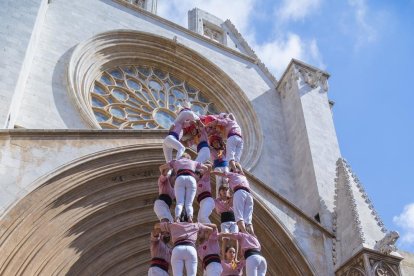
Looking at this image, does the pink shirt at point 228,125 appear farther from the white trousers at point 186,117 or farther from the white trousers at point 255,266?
the white trousers at point 255,266

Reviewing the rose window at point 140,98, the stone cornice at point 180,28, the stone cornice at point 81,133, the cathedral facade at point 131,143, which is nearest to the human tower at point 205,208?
the stone cornice at point 81,133

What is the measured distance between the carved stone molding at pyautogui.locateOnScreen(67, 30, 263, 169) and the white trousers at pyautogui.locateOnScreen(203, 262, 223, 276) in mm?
5473

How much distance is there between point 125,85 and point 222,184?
19.8 feet

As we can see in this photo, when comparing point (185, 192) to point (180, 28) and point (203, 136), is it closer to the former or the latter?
point (203, 136)

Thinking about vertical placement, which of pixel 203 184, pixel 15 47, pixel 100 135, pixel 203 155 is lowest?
pixel 203 184

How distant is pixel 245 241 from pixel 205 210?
0.60 m

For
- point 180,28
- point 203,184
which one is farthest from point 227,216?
point 180,28

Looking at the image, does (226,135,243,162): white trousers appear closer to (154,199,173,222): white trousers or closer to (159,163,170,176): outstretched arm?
(159,163,170,176): outstretched arm

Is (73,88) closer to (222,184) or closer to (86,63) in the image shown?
(86,63)

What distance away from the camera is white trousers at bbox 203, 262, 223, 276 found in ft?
18.3

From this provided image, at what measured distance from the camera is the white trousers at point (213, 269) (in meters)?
5.59

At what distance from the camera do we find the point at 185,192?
20.2 feet

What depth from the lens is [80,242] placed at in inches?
333

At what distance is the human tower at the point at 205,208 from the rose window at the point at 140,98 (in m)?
3.95
